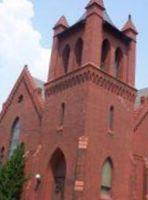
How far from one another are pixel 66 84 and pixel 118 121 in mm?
4415

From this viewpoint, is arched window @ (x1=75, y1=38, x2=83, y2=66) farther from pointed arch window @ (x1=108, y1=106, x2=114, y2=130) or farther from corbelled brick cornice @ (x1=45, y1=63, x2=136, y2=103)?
pointed arch window @ (x1=108, y1=106, x2=114, y2=130)

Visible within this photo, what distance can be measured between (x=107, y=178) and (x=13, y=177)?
6.60 meters

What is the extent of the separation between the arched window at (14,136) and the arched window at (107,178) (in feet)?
30.1

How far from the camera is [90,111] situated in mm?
29328

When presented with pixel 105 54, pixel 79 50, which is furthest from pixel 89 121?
pixel 79 50

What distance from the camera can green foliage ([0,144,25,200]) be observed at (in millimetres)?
30719

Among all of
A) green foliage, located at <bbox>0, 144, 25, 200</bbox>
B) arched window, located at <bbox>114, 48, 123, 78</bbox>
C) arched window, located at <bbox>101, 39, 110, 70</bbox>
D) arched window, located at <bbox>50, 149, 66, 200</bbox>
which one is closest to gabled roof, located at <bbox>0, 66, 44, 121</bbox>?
green foliage, located at <bbox>0, 144, 25, 200</bbox>

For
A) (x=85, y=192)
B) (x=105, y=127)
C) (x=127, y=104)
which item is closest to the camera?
(x=85, y=192)

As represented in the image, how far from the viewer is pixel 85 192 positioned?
1080 inches

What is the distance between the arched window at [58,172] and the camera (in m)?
30.6

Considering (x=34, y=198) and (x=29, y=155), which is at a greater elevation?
(x=29, y=155)

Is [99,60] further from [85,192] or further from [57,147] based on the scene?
[85,192]

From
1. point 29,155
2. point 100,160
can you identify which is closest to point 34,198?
point 29,155

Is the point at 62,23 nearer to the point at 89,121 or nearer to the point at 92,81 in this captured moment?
the point at 92,81
